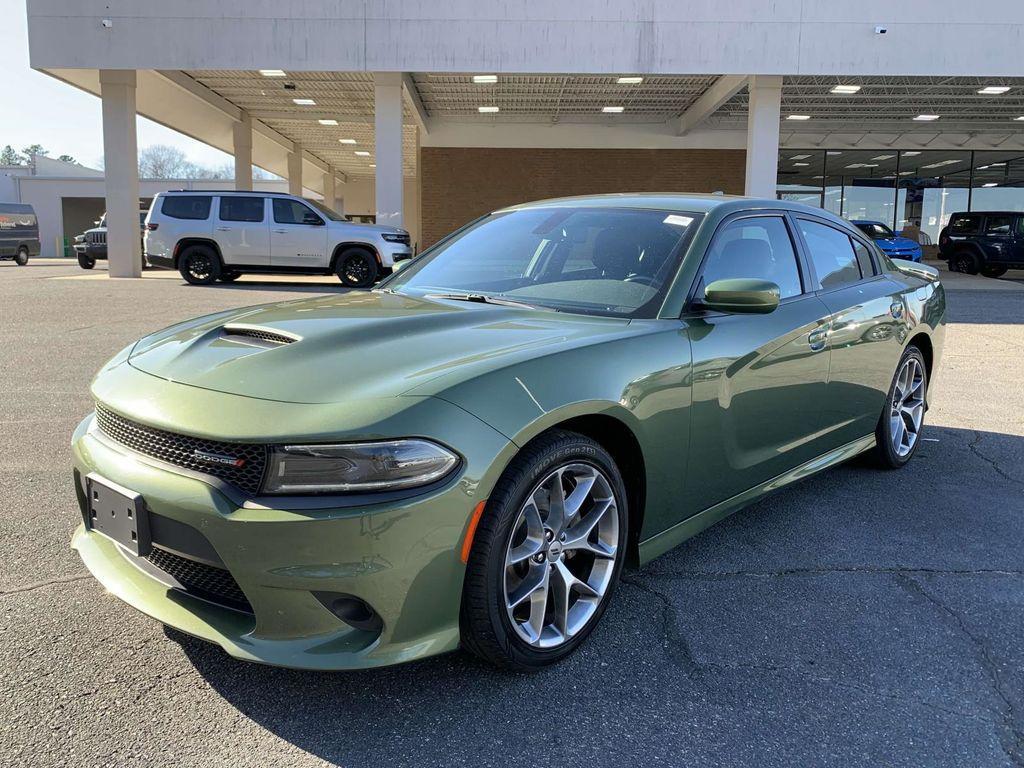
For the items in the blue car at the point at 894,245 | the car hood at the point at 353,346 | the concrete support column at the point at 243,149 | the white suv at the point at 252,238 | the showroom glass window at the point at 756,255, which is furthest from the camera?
the concrete support column at the point at 243,149

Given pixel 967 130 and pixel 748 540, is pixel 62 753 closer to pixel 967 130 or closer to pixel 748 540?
pixel 748 540

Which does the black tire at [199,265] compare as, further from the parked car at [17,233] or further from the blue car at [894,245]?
the parked car at [17,233]

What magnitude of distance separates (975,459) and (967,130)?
26.1 metres

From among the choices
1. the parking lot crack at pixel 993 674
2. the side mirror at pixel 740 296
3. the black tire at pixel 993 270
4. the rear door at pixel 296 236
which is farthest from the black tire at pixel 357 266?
the black tire at pixel 993 270

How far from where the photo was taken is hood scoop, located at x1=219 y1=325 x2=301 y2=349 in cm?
275

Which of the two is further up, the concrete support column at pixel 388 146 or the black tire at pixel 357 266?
the concrete support column at pixel 388 146

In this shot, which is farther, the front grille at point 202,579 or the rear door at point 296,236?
the rear door at point 296,236

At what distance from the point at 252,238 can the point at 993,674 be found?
53.5ft

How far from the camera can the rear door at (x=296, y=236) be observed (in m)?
16.9

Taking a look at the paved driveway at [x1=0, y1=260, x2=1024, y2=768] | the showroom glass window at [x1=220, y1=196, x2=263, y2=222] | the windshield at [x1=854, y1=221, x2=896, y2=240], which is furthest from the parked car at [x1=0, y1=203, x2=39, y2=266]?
the paved driveway at [x1=0, y1=260, x2=1024, y2=768]

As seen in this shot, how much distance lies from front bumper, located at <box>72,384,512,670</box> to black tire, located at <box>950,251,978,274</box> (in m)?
25.9

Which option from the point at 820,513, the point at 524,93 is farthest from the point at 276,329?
the point at 524,93

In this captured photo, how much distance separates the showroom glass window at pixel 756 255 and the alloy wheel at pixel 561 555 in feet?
3.56

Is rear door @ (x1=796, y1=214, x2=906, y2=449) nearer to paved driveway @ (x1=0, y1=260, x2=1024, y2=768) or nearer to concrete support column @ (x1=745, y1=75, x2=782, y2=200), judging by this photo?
paved driveway @ (x1=0, y1=260, x2=1024, y2=768)
